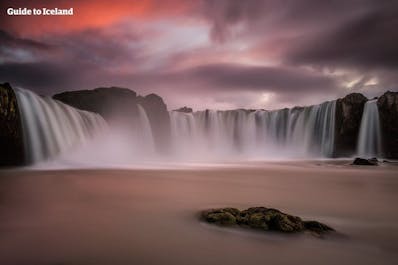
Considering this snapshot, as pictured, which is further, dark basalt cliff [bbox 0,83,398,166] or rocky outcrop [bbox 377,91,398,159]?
dark basalt cliff [bbox 0,83,398,166]

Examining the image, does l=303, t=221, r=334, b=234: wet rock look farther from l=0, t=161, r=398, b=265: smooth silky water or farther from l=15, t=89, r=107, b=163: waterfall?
l=15, t=89, r=107, b=163: waterfall

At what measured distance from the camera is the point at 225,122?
4044 cm

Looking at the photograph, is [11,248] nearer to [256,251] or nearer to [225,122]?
[256,251]

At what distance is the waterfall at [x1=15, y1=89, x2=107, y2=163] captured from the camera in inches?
568

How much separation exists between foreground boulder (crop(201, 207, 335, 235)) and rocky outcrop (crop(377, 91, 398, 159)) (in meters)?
27.9

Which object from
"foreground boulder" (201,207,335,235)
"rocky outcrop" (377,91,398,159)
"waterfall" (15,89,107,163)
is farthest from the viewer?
"rocky outcrop" (377,91,398,159)

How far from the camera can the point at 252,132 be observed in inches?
1534

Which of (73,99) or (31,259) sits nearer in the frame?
(31,259)

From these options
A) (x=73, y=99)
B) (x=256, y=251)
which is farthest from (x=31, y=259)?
(x=73, y=99)

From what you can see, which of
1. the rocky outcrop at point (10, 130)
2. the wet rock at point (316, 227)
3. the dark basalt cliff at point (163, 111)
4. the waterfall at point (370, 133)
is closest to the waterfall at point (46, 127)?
the rocky outcrop at point (10, 130)

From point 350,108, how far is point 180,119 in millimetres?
21018

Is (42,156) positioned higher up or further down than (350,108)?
further down

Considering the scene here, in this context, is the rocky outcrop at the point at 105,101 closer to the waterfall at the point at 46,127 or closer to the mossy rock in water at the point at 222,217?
the waterfall at the point at 46,127

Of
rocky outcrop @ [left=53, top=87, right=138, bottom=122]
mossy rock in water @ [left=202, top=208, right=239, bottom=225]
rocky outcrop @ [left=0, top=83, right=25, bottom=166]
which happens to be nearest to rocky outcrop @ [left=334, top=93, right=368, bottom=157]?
rocky outcrop @ [left=53, top=87, right=138, bottom=122]
